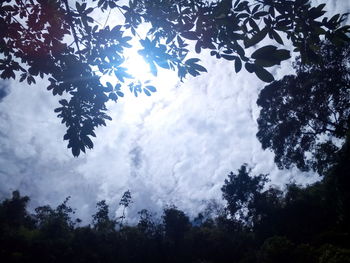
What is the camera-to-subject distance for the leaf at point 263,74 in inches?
67.0

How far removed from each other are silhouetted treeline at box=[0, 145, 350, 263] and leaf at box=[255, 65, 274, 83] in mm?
17492

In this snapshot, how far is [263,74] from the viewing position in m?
1.71

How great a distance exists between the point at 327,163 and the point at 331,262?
10.9 m

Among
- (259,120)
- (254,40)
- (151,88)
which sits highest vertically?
(259,120)

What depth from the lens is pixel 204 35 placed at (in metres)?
2.39

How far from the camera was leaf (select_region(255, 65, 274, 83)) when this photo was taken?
1703 mm

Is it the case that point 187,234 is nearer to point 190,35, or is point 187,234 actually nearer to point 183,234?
point 183,234

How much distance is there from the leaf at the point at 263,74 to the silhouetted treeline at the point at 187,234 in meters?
17.5

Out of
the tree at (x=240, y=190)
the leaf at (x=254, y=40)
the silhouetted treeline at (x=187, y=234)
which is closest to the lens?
the leaf at (x=254, y=40)

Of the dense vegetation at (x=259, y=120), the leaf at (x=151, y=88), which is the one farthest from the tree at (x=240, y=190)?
the leaf at (x=151, y=88)

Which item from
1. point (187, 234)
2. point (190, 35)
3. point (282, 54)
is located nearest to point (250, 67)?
point (282, 54)

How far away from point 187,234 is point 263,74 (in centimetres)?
3440

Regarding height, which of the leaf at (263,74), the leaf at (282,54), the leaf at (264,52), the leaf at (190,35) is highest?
the leaf at (190,35)

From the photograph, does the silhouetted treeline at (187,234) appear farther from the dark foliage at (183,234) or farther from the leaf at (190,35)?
the leaf at (190,35)
